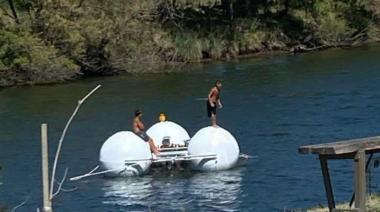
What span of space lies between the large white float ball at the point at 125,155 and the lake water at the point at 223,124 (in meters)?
0.34

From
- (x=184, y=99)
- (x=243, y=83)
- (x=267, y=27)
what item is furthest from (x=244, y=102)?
(x=267, y=27)

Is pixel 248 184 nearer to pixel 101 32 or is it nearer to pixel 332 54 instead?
pixel 101 32

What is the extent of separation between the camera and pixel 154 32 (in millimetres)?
53000

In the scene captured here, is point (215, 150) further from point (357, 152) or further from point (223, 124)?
point (357, 152)

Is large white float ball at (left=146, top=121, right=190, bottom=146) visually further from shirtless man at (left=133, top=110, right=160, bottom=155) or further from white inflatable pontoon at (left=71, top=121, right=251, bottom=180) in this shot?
white inflatable pontoon at (left=71, top=121, right=251, bottom=180)

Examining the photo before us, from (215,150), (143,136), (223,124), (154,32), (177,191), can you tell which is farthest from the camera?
(154,32)

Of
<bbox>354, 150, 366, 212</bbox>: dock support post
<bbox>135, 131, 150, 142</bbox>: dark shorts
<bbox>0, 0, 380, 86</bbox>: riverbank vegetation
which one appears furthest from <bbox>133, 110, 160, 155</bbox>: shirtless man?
<bbox>0, 0, 380, 86</bbox>: riverbank vegetation

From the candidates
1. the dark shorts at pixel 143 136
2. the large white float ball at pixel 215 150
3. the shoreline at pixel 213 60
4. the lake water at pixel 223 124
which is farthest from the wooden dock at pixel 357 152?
the shoreline at pixel 213 60

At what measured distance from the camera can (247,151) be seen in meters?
26.3

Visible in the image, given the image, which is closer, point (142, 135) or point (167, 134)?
point (142, 135)

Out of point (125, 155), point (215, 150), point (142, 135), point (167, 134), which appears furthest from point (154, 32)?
point (215, 150)

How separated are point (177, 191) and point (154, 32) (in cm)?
3167

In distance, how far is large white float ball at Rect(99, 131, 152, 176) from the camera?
80.3 feet

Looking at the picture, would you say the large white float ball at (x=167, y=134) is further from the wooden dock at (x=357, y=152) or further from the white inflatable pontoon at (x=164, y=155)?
the wooden dock at (x=357, y=152)
